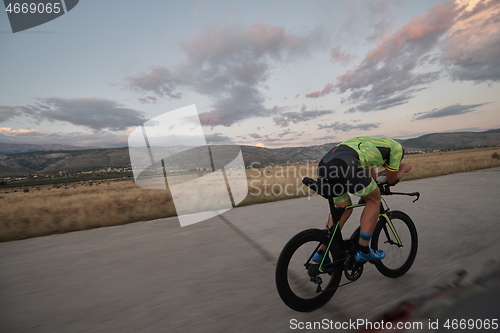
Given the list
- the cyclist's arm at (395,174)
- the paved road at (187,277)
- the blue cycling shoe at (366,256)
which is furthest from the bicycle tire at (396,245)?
the cyclist's arm at (395,174)

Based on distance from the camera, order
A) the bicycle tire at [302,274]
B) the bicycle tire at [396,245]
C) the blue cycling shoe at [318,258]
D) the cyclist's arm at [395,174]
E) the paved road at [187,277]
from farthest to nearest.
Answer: the bicycle tire at [396,245], the cyclist's arm at [395,174], the blue cycling shoe at [318,258], the paved road at [187,277], the bicycle tire at [302,274]

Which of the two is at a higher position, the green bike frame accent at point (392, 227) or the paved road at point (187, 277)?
the green bike frame accent at point (392, 227)

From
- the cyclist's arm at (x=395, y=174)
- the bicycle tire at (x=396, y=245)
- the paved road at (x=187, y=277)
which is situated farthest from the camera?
the bicycle tire at (x=396, y=245)

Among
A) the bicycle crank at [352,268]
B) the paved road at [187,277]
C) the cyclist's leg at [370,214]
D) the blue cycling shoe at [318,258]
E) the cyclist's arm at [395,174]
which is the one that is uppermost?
the cyclist's arm at [395,174]

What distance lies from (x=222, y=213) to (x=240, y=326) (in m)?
5.24

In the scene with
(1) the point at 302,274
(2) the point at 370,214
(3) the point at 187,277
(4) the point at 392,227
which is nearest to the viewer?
(2) the point at 370,214

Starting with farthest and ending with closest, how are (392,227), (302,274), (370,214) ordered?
(392,227) → (302,274) → (370,214)

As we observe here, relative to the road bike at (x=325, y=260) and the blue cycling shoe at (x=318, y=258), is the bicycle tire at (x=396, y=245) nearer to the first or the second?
the road bike at (x=325, y=260)

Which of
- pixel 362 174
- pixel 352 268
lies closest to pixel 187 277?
pixel 352 268

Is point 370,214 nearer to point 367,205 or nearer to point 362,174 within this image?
point 367,205

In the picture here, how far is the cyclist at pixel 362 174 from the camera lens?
2.34 metres

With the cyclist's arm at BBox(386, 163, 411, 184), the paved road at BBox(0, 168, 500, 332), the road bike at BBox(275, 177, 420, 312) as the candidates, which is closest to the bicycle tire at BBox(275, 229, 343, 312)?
the road bike at BBox(275, 177, 420, 312)

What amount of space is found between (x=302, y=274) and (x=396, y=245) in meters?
1.21

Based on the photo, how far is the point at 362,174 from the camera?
2.37m
